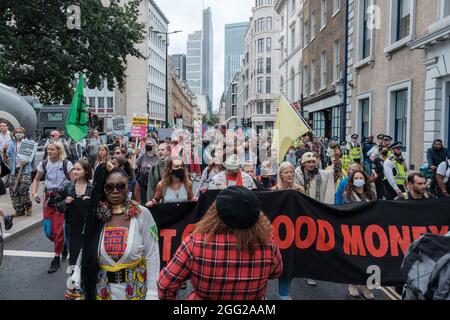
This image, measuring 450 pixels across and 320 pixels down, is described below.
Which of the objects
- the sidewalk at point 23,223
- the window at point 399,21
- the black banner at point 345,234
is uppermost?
the window at point 399,21

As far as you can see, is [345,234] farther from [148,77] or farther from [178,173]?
[148,77]

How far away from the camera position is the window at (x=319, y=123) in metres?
29.8

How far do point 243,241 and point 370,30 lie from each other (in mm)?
18250

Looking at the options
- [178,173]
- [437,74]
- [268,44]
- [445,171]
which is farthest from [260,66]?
[178,173]

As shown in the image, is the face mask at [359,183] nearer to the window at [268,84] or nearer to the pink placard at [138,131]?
the pink placard at [138,131]

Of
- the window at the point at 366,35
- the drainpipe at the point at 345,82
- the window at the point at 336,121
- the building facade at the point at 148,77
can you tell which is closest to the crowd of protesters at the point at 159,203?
the window at the point at 366,35

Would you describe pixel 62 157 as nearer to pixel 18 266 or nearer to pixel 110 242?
pixel 18 266

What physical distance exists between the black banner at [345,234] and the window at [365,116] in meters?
14.6

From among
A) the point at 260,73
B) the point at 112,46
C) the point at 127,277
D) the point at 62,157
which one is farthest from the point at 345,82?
the point at 260,73

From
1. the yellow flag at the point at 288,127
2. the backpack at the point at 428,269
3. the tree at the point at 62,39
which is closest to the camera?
the backpack at the point at 428,269

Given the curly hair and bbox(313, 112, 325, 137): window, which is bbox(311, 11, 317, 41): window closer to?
bbox(313, 112, 325, 137): window

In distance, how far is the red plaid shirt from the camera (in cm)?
230

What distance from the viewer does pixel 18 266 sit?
20.6 ft

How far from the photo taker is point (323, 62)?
27.1 m
